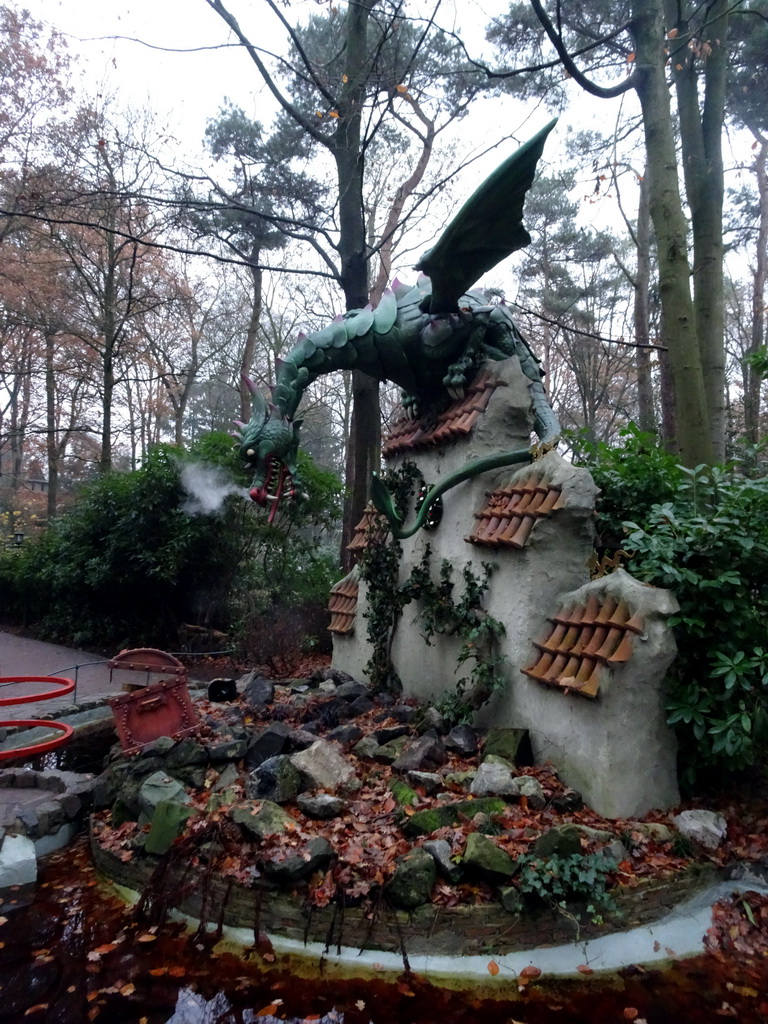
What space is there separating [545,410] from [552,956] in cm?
370

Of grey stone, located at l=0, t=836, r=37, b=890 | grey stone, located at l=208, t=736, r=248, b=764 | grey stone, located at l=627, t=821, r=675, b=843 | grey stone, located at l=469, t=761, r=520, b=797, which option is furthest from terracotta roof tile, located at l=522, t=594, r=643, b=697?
grey stone, located at l=0, t=836, r=37, b=890

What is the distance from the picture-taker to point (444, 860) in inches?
124

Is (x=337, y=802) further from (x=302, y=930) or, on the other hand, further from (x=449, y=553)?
(x=449, y=553)

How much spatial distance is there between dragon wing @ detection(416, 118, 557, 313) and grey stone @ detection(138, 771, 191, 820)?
3.79 m

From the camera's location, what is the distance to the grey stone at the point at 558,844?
3123 mm

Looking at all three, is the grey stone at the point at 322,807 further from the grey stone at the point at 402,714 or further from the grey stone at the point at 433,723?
the grey stone at the point at 402,714

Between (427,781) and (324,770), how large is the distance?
0.60 metres

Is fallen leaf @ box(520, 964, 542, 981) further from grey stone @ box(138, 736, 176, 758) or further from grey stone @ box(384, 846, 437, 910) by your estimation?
grey stone @ box(138, 736, 176, 758)

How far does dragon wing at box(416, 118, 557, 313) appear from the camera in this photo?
4.17 m

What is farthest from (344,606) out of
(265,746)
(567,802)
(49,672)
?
(49,672)

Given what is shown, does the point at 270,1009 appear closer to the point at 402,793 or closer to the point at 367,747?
the point at 402,793

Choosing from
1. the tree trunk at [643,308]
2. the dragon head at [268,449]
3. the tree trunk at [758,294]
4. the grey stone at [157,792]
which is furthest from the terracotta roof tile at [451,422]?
the tree trunk at [758,294]

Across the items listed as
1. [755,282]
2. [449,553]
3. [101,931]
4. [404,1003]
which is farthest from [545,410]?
[755,282]

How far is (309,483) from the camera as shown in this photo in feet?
31.8
